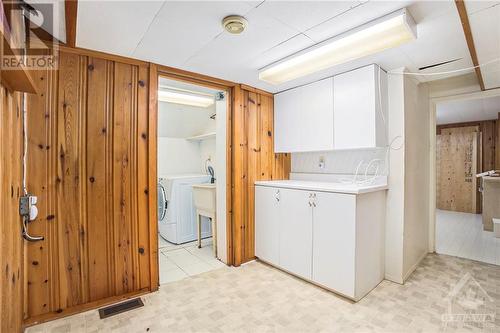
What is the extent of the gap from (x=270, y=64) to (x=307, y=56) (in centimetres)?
38

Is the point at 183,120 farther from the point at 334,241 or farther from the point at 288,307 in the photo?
the point at 288,307

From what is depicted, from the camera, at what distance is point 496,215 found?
4.45 metres

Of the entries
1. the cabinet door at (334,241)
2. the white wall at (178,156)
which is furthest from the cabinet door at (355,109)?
the white wall at (178,156)

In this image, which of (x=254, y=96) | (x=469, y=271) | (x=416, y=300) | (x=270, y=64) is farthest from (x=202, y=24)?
(x=469, y=271)

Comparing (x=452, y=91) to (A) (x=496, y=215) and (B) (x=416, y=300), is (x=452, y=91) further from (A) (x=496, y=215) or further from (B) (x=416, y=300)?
(A) (x=496, y=215)

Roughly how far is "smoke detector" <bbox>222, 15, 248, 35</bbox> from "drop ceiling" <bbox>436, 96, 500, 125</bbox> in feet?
12.6

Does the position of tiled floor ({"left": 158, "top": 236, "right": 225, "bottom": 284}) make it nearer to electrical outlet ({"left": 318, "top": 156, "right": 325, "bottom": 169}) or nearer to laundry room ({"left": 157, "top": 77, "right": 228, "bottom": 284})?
laundry room ({"left": 157, "top": 77, "right": 228, "bottom": 284})

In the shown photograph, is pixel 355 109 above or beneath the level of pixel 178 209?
above

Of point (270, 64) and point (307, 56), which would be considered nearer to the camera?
point (307, 56)

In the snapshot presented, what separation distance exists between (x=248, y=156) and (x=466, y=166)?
5945mm

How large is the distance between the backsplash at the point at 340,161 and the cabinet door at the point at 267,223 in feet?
2.43

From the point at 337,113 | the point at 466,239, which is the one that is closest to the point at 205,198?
the point at 337,113

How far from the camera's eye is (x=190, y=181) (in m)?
3.91

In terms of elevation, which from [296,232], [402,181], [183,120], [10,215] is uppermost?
[183,120]
